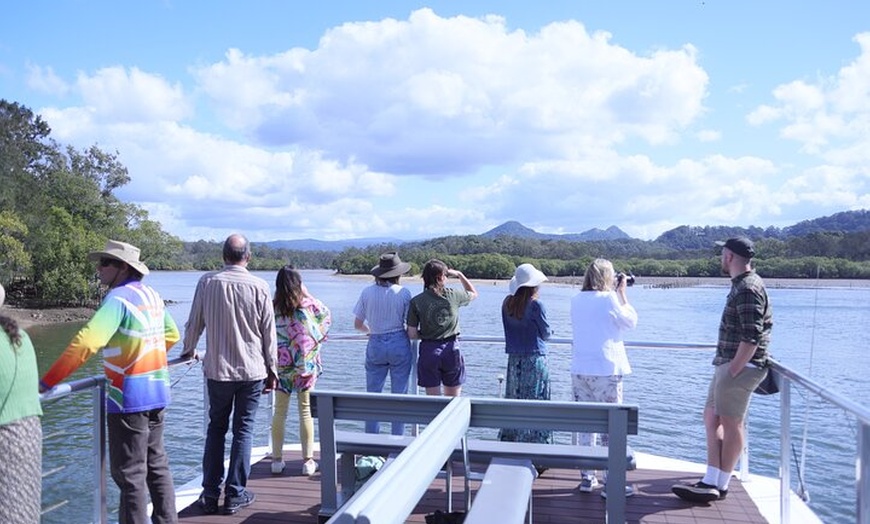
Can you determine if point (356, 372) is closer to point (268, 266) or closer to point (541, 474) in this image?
point (541, 474)

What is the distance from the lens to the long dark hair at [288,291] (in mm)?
4445

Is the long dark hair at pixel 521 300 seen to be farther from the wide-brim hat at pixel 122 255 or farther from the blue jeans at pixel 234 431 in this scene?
the wide-brim hat at pixel 122 255

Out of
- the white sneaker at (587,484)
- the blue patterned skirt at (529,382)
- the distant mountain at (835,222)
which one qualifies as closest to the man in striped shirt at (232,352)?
the blue patterned skirt at (529,382)

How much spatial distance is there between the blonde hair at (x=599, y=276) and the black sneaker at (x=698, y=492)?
1268mm

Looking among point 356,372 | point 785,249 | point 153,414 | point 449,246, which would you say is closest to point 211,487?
point 153,414

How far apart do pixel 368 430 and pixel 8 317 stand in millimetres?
2800

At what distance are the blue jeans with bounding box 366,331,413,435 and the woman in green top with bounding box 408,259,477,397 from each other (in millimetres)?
107

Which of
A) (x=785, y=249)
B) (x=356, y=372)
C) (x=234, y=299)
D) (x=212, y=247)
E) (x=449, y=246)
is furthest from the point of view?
(x=212, y=247)

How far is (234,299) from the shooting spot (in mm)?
3758

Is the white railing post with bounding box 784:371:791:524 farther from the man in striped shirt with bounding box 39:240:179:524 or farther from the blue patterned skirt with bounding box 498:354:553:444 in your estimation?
the man in striped shirt with bounding box 39:240:179:524

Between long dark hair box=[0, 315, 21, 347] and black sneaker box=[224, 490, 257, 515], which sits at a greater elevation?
long dark hair box=[0, 315, 21, 347]

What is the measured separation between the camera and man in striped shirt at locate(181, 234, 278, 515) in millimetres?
3744

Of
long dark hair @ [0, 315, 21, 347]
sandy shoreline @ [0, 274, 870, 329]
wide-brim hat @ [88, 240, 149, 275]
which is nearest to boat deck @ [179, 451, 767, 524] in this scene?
wide-brim hat @ [88, 240, 149, 275]

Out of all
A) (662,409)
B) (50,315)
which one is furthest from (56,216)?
(662,409)
